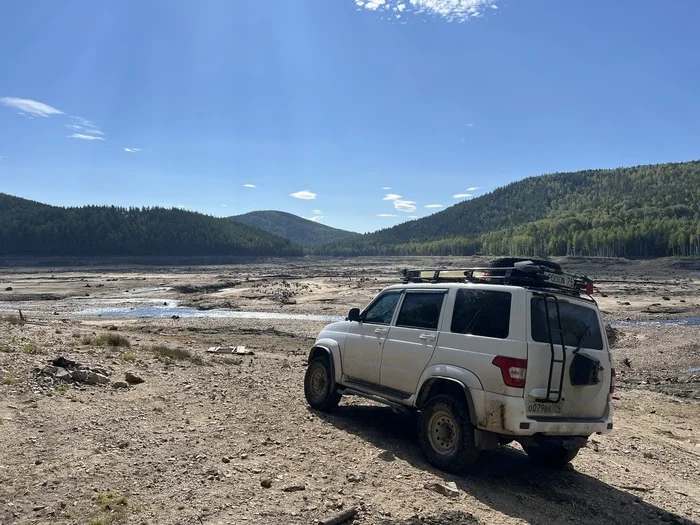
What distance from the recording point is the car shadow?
231 inches

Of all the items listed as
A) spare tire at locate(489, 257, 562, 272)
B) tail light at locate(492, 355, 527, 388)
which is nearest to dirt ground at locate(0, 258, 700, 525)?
tail light at locate(492, 355, 527, 388)

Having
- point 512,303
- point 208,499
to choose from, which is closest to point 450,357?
point 512,303

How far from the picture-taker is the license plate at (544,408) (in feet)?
20.0

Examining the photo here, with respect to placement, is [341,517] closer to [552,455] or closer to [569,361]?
[569,361]

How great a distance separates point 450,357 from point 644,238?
A: 127265 mm

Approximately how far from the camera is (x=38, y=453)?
6.64m

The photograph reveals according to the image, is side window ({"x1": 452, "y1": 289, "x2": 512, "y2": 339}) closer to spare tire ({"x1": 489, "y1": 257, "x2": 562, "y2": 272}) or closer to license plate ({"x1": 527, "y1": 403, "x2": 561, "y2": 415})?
spare tire ({"x1": 489, "y1": 257, "x2": 562, "y2": 272})

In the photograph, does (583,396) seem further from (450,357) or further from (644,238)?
(644,238)

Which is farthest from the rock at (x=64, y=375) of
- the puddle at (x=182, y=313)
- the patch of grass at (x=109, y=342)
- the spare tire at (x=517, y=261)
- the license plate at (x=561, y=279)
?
the puddle at (x=182, y=313)

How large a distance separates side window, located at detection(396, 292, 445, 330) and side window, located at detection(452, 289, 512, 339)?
360 mm

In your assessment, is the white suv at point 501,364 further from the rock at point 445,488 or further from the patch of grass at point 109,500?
the patch of grass at point 109,500

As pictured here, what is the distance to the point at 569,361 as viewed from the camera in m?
6.37

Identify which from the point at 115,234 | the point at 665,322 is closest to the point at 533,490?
the point at 665,322

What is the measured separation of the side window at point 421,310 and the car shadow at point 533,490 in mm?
1766
